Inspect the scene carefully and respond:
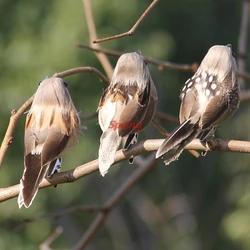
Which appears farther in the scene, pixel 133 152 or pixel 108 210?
pixel 108 210

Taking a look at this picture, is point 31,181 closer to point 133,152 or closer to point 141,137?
point 133,152

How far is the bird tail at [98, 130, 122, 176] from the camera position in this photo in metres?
4.06

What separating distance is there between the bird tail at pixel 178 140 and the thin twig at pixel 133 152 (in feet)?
0.15

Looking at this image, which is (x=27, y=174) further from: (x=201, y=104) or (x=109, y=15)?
(x=109, y=15)

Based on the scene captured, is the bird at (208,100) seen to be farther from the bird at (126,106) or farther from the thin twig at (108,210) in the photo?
the thin twig at (108,210)

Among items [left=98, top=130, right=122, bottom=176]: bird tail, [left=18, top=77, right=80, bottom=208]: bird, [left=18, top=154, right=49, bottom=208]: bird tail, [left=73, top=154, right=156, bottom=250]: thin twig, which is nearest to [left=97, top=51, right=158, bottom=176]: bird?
[left=98, top=130, right=122, bottom=176]: bird tail

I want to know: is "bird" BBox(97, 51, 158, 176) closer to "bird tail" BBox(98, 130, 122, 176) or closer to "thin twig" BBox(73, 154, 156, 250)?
"bird tail" BBox(98, 130, 122, 176)

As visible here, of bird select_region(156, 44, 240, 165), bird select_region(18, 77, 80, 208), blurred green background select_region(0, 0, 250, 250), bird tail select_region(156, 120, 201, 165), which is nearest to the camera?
bird tail select_region(156, 120, 201, 165)

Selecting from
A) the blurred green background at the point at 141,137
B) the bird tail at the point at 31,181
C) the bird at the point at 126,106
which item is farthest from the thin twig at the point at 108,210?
the blurred green background at the point at 141,137

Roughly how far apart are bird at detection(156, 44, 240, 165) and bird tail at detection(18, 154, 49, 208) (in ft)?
1.96

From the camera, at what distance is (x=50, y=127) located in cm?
449

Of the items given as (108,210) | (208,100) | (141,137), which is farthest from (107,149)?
(141,137)

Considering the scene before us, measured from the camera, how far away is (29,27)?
13.9 meters

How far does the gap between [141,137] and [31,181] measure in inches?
425
